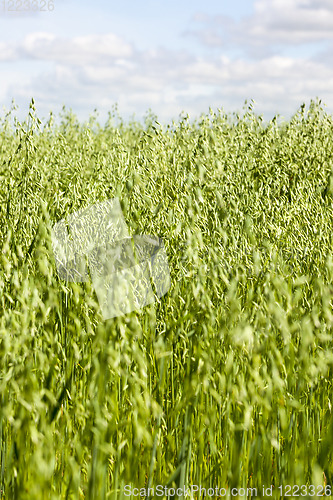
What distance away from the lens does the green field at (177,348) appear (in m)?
1.41

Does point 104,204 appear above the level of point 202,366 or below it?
above

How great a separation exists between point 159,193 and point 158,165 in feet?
1.08

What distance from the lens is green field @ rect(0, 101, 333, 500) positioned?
141 centimetres

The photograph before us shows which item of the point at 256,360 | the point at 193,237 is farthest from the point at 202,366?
the point at 193,237

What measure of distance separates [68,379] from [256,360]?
0.83 meters

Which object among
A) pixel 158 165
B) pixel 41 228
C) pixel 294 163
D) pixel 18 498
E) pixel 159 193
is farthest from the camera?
pixel 294 163

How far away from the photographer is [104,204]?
360 centimetres

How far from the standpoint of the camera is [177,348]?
2363 millimetres

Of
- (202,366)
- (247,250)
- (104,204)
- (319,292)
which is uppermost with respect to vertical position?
(104,204)

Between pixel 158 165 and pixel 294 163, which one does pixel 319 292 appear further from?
pixel 294 163

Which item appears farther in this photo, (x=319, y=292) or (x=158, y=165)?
Result: (x=158, y=165)

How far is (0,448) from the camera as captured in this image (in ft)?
6.54

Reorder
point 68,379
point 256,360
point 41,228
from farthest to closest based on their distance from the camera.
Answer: point 68,379
point 41,228
point 256,360

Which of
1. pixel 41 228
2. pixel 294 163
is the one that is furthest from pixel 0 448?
pixel 294 163
